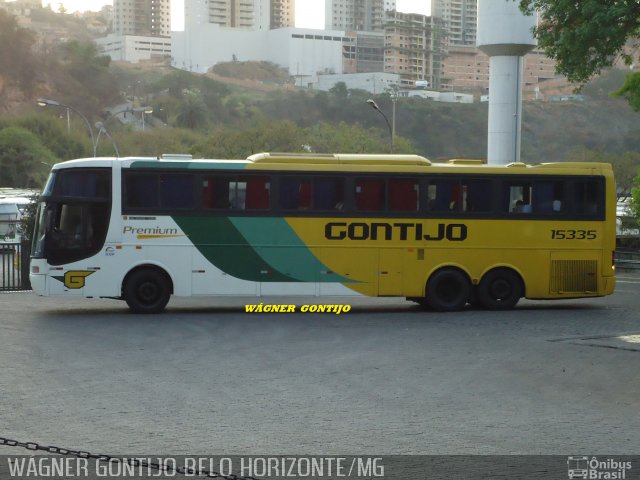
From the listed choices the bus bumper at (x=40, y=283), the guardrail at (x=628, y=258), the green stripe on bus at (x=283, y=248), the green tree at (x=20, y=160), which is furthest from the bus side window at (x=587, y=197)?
the green tree at (x=20, y=160)

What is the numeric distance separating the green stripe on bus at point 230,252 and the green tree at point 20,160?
7957 centimetres

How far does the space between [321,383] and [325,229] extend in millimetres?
10163

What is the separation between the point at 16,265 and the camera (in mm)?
31328

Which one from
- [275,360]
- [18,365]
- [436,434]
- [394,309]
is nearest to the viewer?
[436,434]

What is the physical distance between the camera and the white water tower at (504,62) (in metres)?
55.5

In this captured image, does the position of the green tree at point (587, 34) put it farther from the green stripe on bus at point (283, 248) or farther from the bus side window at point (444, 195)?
the green stripe on bus at point (283, 248)

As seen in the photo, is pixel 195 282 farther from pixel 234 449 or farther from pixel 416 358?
pixel 234 449

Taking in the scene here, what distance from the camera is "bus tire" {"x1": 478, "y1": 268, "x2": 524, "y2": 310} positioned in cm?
2380

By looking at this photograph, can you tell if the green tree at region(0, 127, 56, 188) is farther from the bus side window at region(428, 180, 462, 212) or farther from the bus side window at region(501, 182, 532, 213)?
the bus side window at region(501, 182, 532, 213)

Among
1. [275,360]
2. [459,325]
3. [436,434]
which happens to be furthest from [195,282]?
[436,434]

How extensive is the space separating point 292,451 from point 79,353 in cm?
752

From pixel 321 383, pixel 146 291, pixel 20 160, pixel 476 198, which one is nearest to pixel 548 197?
pixel 476 198

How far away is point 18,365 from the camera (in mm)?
14578

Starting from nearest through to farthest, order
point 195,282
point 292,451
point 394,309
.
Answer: point 292,451 < point 195,282 < point 394,309
